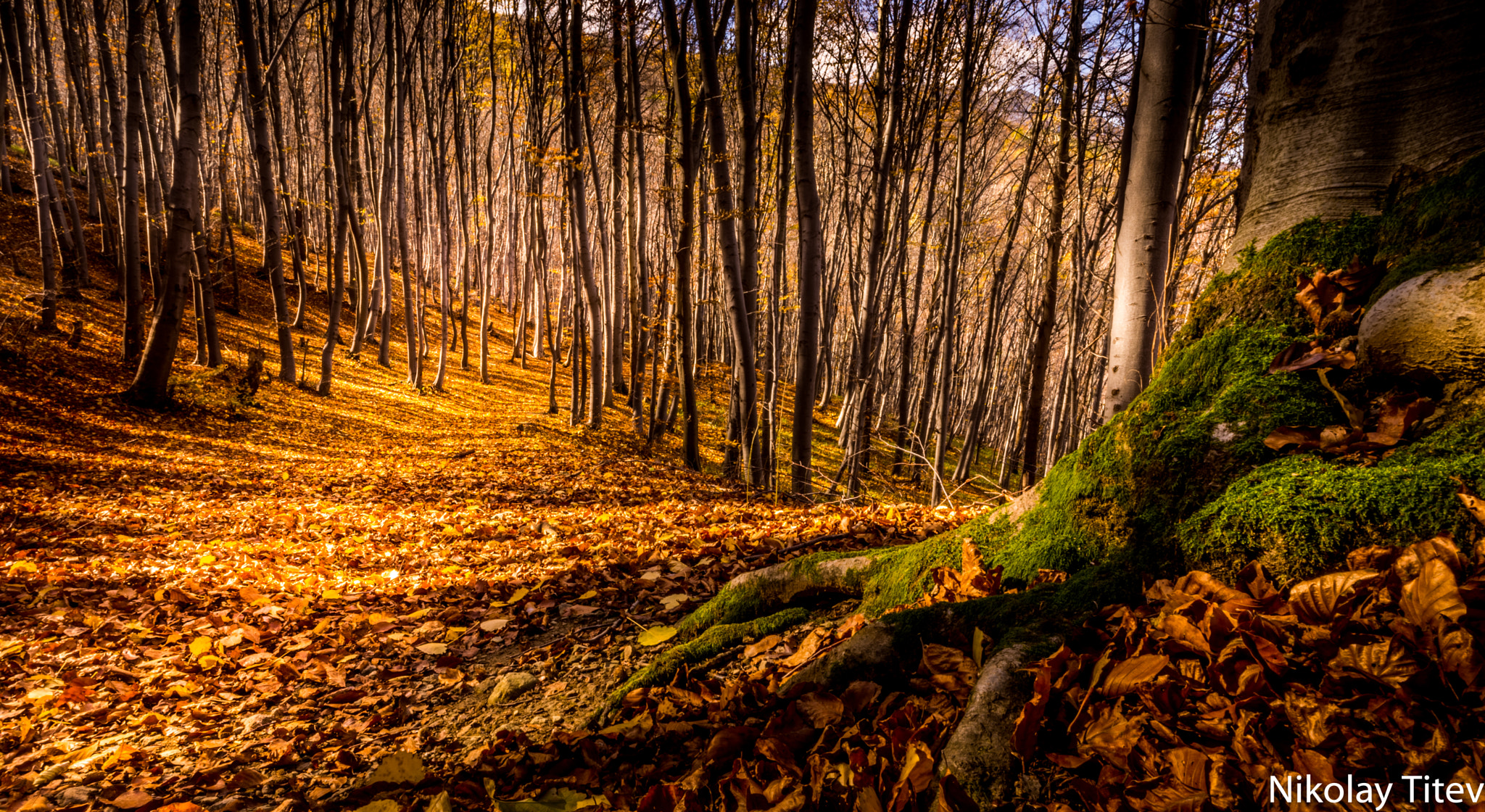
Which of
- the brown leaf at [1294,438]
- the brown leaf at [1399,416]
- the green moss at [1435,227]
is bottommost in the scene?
the brown leaf at [1294,438]

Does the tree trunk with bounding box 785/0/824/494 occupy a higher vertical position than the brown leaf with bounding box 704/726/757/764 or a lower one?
higher

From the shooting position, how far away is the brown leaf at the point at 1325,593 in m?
1.24

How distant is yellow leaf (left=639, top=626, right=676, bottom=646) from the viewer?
2.78m

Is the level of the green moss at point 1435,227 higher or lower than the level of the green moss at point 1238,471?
higher

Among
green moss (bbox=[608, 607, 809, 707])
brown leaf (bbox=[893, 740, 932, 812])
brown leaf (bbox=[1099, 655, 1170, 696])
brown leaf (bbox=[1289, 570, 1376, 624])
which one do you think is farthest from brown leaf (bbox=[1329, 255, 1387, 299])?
green moss (bbox=[608, 607, 809, 707])

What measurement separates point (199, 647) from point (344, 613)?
2.38 feet

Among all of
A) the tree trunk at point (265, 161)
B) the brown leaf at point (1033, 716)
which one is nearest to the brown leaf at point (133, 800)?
the brown leaf at point (1033, 716)

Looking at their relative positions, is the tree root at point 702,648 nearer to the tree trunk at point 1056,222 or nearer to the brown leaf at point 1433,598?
the brown leaf at point 1433,598

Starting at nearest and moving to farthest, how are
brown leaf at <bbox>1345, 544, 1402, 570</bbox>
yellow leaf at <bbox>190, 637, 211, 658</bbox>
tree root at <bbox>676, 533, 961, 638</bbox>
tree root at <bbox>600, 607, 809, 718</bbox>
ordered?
brown leaf at <bbox>1345, 544, 1402, 570</bbox> → tree root at <bbox>600, 607, 809, 718</bbox> → tree root at <bbox>676, 533, 961, 638</bbox> → yellow leaf at <bbox>190, 637, 211, 658</bbox>

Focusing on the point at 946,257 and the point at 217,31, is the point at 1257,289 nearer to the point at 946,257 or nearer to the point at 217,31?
the point at 946,257

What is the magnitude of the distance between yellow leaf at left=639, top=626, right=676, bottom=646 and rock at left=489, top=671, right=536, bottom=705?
518 millimetres

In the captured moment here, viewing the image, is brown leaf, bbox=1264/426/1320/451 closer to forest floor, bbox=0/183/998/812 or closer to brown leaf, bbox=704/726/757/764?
forest floor, bbox=0/183/998/812

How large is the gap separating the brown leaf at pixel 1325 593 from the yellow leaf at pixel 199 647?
4.98 metres

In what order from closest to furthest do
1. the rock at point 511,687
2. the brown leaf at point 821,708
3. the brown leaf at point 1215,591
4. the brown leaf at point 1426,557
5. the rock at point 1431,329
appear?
the brown leaf at point 1426,557
the brown leaf at point 1215,591
the rock at point 1431,329
the brown leaf at point 821,708
the rock at point 511,687
